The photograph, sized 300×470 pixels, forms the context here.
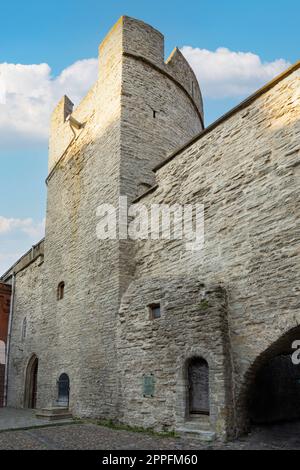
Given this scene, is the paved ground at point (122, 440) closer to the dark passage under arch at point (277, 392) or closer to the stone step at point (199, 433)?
the stone step at point (199, 433)

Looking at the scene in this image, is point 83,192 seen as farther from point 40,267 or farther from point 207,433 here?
point 207,433

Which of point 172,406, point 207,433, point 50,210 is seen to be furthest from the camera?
point 50,210

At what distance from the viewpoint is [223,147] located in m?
7.34

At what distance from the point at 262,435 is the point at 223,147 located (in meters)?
4.91

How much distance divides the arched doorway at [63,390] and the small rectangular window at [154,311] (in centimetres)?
393

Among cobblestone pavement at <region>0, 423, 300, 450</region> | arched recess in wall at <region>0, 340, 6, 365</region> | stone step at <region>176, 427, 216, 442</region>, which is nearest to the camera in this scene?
cobblestone pavement at <region>0, 423, 300, 450</region>

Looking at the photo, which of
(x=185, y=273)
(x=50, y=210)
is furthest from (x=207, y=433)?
(x=50, y=210)

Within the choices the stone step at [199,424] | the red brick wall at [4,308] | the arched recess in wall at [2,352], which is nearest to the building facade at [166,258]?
the stone step at [199,424]

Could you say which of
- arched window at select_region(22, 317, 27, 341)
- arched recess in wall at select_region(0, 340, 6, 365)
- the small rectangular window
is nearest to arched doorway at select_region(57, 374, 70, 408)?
the small rectangular window

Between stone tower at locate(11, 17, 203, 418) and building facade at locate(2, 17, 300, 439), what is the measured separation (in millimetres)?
42

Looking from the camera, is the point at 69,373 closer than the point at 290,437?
No

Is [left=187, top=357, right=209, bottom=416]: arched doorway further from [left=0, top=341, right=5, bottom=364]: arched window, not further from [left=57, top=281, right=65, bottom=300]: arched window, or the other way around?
[left=0, top=341, right=5, bottom=364]: arched window

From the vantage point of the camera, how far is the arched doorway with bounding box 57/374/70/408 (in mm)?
10116
